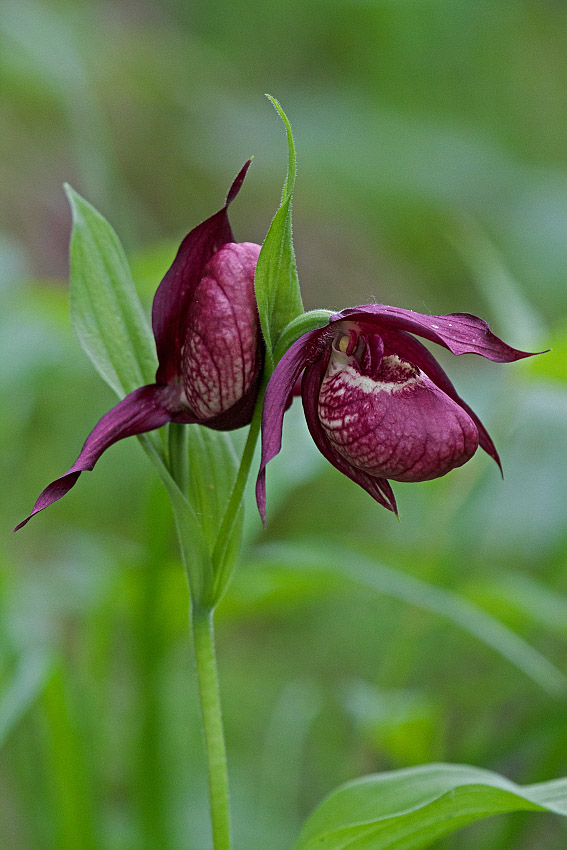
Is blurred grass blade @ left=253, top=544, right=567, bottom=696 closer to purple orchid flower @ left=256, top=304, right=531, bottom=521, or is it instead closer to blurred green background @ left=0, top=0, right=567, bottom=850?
blurred green background @ left=0, top=0, right=567, bottom=850

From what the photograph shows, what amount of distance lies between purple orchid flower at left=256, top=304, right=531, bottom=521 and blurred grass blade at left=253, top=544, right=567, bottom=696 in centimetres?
29

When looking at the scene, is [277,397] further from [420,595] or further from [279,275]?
[420,595]

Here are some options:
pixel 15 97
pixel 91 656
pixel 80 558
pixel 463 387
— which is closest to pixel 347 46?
pixel 15 97

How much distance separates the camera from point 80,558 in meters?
1.28

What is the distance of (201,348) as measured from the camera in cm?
50

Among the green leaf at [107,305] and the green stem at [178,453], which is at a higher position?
the green leaf at [107,305]

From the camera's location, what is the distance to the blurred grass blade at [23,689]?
0.65 metres

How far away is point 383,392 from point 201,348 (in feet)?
0.39

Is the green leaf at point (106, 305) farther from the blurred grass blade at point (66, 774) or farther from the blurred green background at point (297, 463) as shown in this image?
the blurred grass blade at point (66, 774)

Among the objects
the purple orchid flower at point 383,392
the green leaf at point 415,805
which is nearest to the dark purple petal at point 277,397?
the purple orchid flower at point 383,392

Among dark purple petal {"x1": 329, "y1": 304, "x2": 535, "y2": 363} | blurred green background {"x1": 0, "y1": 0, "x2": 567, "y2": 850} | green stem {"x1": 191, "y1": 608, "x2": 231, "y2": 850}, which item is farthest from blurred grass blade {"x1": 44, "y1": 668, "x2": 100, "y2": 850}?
dark purple petal {"x1": 329, "y1": 304, "x2": 535, "y2": 363}

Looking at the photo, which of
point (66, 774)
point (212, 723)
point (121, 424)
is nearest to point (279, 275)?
point (121, 424)

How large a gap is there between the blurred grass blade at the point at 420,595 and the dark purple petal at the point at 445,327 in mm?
340

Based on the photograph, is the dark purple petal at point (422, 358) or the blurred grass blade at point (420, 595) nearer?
the dark purple petal at point (422, 358)
